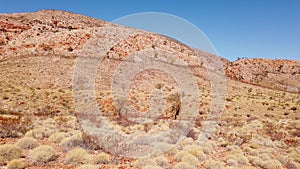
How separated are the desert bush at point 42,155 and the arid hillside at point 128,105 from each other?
0.10ft

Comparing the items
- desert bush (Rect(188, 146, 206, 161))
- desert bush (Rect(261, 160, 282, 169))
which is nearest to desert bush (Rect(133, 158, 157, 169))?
desert bush (Rect(188, 146, 206, 161))

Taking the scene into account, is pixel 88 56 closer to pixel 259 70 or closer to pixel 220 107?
pixel 220 107

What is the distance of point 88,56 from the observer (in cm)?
3088

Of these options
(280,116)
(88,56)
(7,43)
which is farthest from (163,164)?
(7,43)

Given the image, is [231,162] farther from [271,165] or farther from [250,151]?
[250,151]

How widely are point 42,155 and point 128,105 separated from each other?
1185 centimetres

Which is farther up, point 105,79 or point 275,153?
point 105,79

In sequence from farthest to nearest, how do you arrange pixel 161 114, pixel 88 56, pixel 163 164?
pixel 88 56 < pixel 161 114 < pixel 163 164

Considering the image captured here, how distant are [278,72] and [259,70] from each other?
3168 mm

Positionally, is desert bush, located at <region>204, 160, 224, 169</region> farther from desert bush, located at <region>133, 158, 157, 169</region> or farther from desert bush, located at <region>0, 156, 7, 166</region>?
desert bush, located at <region>0, 156, 7, 166</region>

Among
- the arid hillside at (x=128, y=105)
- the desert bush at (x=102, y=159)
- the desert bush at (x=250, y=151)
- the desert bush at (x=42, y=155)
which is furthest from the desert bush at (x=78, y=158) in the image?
the desert bush at (x=250, y=151)

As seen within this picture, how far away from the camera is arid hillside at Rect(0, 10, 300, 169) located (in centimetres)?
923

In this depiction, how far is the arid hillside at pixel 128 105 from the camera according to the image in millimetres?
9227

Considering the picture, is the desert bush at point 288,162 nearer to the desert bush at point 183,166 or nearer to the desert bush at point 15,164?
the desert bush at point 183,166
